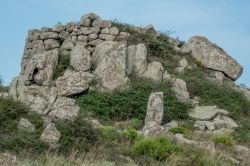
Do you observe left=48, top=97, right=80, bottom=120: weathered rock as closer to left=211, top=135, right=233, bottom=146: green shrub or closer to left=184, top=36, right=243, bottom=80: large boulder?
left=211, top=135, right=233, bottom=146: green shrub

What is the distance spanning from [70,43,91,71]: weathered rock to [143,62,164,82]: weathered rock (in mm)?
2755

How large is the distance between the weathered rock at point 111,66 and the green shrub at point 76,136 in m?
8.88

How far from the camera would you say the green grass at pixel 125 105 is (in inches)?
1061

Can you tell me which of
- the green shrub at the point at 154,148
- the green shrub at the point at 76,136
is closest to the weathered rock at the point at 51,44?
the green shrub at the point at 76,136

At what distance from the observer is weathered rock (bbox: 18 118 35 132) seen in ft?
60.6

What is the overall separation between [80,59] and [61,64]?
38.2 inches

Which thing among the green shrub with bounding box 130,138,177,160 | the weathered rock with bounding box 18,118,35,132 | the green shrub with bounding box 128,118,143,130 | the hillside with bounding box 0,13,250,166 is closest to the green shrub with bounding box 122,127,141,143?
the hillside with bounding box 0,13,250,166

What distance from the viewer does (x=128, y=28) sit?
33.0m

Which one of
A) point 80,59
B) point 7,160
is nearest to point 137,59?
point 80,59

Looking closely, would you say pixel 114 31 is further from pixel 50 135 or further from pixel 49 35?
pixel 50 135

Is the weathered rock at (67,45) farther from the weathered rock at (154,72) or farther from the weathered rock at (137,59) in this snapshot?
the weathered rock at (154,72)

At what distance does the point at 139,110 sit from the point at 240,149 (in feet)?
22.1

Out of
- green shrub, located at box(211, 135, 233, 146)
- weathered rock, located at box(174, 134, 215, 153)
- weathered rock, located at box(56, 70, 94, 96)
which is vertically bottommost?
weathered rock, located at box(174, 134, 215, 153)

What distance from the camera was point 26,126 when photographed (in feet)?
61.2
